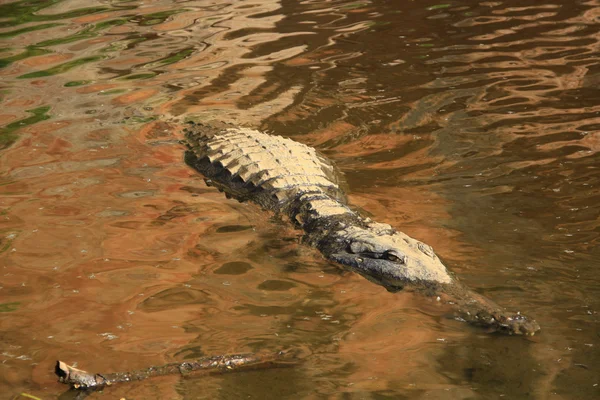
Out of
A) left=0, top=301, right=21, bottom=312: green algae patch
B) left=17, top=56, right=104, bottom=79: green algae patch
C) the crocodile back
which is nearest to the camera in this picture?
left=0, top=301, right=21, bottom=312: green algae patch

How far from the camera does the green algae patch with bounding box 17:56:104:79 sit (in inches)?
361

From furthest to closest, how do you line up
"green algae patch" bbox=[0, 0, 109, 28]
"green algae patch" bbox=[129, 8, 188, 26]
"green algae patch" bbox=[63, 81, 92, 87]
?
"green algae patch" bbox=[0, 0, 109, 28] → "green algae patch" bbox=[129, 8, 188, 26] → "green algae patch" bbox=[63, 81, 92, 87]

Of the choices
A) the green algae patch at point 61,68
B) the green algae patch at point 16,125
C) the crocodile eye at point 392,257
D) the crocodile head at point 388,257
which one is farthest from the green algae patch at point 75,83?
the crocodile eye at point 392,257

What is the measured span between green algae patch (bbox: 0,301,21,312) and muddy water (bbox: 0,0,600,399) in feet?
0.05

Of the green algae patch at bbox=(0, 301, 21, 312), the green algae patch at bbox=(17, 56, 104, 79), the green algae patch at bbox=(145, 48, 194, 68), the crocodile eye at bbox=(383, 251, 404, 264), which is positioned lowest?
the crocodile eye at bbox=(383, 251, 404, 264)

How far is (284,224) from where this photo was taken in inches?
225

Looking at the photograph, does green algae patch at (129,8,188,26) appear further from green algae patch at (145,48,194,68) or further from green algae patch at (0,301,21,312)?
green algae patch at (0,301,21,312)

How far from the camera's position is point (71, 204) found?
19.0 ft

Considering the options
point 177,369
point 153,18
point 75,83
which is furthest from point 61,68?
point 177,369

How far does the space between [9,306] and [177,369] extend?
1.28m

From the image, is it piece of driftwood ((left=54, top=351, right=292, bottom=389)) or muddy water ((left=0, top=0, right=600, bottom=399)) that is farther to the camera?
muddy water ((left=0, top=0, right=600, bottom=399))

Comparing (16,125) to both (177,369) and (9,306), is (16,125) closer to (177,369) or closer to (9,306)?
(9,306)

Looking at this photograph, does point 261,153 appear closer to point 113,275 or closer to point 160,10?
point 113,275

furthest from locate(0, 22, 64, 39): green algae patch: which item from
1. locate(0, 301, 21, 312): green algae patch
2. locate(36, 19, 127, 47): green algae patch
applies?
locate(0, 301, 21, 312): green algae patch
